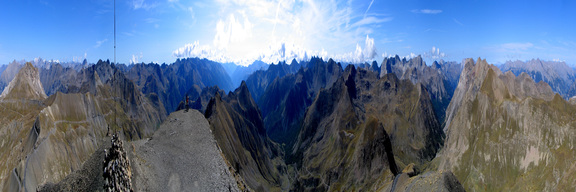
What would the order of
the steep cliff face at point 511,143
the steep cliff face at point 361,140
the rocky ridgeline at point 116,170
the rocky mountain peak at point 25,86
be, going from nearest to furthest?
the rocky ridgeline at point 116,170, the steep cliff face at point 511,143, the steep cliff face at point 361,140, the rocky mountain peak at point 25,86

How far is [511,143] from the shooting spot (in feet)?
286

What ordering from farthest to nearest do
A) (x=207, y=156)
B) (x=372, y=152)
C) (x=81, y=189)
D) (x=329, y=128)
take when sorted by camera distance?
(x=329, y=128), (x=372, y=152), (x=207, y=156), (x=81, y=189)

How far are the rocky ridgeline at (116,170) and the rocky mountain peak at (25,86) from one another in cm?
11845

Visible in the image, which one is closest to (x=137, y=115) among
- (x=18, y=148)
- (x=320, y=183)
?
(x=18, y=148)

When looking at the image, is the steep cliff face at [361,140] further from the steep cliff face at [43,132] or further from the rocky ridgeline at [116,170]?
the steep cliff face at [43,132]

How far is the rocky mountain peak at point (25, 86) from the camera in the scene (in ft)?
358

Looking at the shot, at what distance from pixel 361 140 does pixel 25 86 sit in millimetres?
128129

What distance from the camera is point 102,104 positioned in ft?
428

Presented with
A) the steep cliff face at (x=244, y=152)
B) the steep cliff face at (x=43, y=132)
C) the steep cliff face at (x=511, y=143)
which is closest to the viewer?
the steep cliff face at (x=43, y=132)

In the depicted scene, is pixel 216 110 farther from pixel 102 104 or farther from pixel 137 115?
pixel 137 115

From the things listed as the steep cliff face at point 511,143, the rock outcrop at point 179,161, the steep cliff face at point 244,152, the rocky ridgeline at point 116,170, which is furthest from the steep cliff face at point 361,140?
the rocky ridgeline at point 116,170

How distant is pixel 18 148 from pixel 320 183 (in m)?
88.5

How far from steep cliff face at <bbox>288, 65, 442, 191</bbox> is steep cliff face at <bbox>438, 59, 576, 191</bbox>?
21727 mm

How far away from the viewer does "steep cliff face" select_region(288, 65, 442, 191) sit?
8744 centimetres
